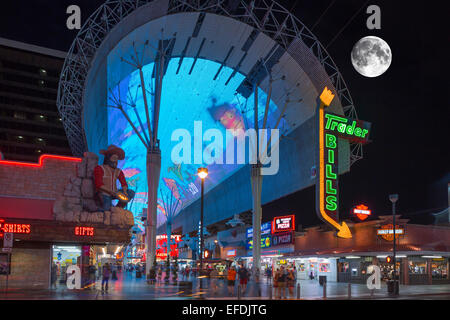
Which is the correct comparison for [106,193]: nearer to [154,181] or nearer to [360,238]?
[154,181]

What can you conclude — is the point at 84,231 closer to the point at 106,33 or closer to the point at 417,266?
the point at 106,33

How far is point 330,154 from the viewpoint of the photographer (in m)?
37.9

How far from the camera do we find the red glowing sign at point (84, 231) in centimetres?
3186

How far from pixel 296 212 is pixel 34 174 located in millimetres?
48412

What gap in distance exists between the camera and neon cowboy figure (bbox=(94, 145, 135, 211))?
3341 cm

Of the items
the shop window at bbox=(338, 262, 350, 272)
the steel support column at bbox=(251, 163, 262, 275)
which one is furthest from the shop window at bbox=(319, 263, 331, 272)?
the steel support column at bbox=(251, 163, 262, 275)

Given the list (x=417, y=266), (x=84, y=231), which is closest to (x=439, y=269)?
(x=417, y=266)

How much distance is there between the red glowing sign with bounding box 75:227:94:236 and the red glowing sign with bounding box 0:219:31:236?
122 inches

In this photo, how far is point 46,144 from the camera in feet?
362

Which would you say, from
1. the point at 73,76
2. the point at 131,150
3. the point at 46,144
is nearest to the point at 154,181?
the point at 73,76

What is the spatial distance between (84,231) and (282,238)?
33.9 metres

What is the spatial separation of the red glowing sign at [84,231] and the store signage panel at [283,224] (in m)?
32.2

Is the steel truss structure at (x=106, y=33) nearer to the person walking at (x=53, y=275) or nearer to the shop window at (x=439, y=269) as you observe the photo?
the shop window at (x=439, y=269)
